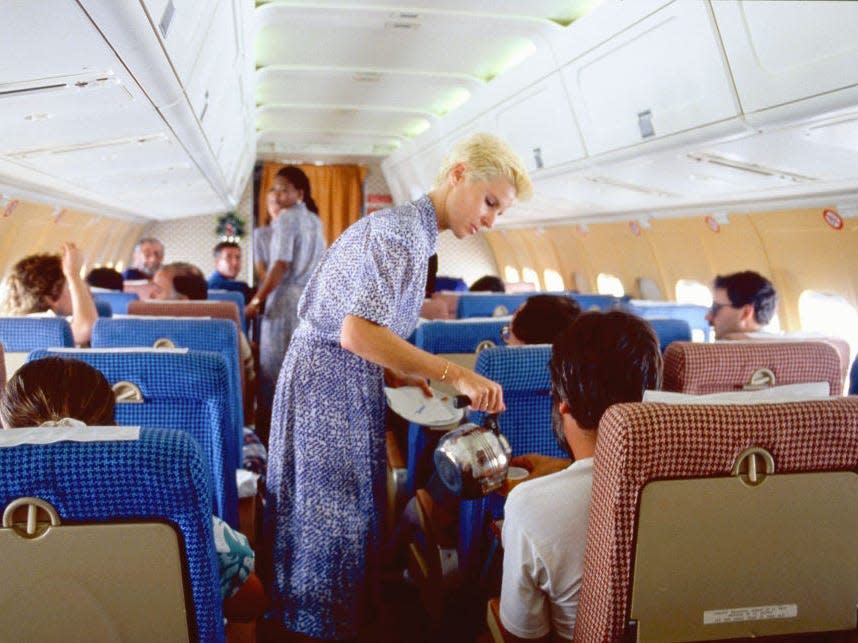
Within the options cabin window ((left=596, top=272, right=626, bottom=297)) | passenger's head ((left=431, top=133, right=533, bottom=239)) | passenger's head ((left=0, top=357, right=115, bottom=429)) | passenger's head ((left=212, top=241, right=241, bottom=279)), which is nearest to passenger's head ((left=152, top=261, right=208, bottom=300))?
passenger's head ((left=212, top=241, right=241, bottom=279))

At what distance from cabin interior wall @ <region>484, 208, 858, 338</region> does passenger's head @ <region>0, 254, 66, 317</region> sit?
4.32m

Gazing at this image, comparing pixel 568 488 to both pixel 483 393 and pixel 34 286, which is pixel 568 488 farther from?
pixel 34 286

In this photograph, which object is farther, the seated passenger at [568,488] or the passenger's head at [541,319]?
the passenger's head at [541,319]

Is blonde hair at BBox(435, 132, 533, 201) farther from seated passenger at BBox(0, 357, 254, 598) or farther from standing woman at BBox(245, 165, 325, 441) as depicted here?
standing woman at BBox(245, 165, 325, 441)

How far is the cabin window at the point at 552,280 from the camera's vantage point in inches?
379

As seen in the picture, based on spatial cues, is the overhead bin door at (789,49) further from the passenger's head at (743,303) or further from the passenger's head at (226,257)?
the passenger's head at (226,257)

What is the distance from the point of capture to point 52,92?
2.47 m

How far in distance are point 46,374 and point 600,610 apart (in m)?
1.28

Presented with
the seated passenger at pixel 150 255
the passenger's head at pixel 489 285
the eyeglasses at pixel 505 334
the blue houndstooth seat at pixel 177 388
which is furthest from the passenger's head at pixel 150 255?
the blue houndstooth seat at pixel 177 388

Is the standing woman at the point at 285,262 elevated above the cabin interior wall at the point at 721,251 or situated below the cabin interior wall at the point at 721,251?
above

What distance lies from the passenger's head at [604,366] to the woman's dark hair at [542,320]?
1282 millimetres

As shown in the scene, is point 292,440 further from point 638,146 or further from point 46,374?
point 638,146

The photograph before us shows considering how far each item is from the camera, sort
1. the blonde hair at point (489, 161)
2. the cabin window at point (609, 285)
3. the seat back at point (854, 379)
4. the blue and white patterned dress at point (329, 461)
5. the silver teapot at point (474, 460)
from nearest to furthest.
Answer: the silver teapot at point (474, 460) → the blonde hair at point (489, 161) → the blue and white patterned dress at point (329, 461) → the seat back at point (854, 379) → the cabin window at point (609, 285)

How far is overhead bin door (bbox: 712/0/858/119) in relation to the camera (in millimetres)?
2102
